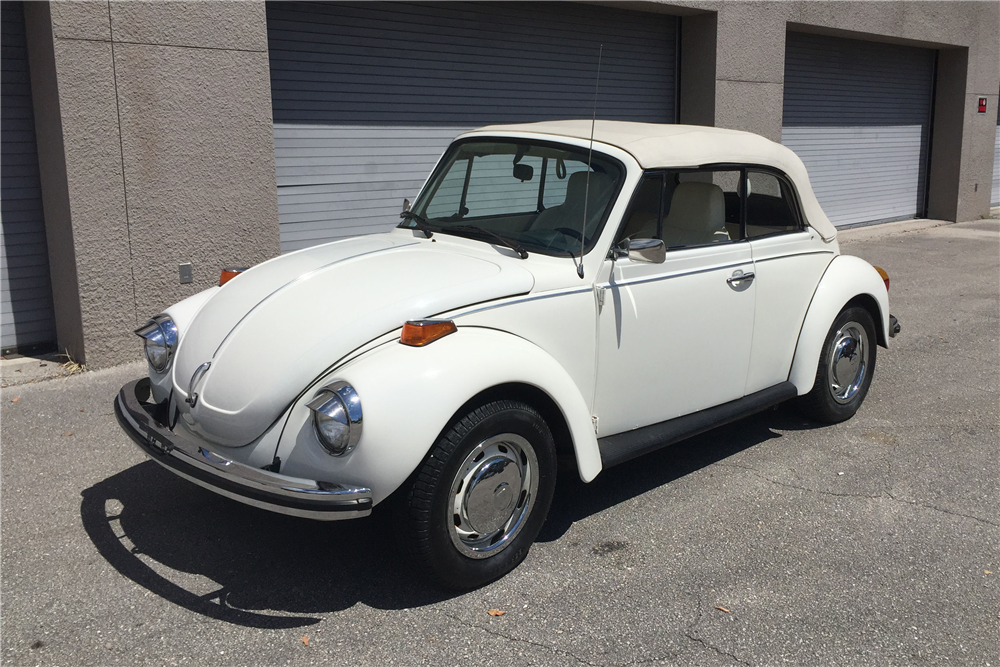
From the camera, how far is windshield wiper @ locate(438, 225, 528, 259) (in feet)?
13.2

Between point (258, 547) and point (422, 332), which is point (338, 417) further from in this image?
point (258, 547)

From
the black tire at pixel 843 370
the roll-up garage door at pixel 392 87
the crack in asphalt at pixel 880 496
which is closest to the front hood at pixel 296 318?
the crack in asphalt at pixel 880 496

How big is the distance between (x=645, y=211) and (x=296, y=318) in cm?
177

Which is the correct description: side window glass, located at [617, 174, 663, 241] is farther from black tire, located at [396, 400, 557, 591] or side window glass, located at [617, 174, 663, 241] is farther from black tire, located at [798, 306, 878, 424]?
black tire, located at [798, 306, 878, 424]

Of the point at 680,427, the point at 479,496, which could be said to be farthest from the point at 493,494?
the point at 680,427

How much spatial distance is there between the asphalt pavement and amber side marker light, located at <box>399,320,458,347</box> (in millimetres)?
705

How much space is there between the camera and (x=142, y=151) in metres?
6.61

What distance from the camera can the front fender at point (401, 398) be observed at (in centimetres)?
312

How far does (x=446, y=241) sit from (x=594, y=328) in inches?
35.9

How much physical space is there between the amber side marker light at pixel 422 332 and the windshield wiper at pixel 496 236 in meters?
0.74

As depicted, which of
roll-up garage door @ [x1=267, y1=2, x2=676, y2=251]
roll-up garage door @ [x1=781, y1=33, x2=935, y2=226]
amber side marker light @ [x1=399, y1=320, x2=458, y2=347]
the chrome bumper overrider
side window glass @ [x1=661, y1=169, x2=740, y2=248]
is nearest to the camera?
the chrome bumper overrider

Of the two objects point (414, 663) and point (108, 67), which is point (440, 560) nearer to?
point (414, 663)

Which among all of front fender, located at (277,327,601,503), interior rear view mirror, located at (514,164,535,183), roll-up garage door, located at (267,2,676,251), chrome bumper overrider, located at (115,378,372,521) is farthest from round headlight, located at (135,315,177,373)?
roll-up garage door, located at (267,2,676,251)

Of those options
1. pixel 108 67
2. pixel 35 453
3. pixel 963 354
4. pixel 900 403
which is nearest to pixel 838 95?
pixel 963 354
